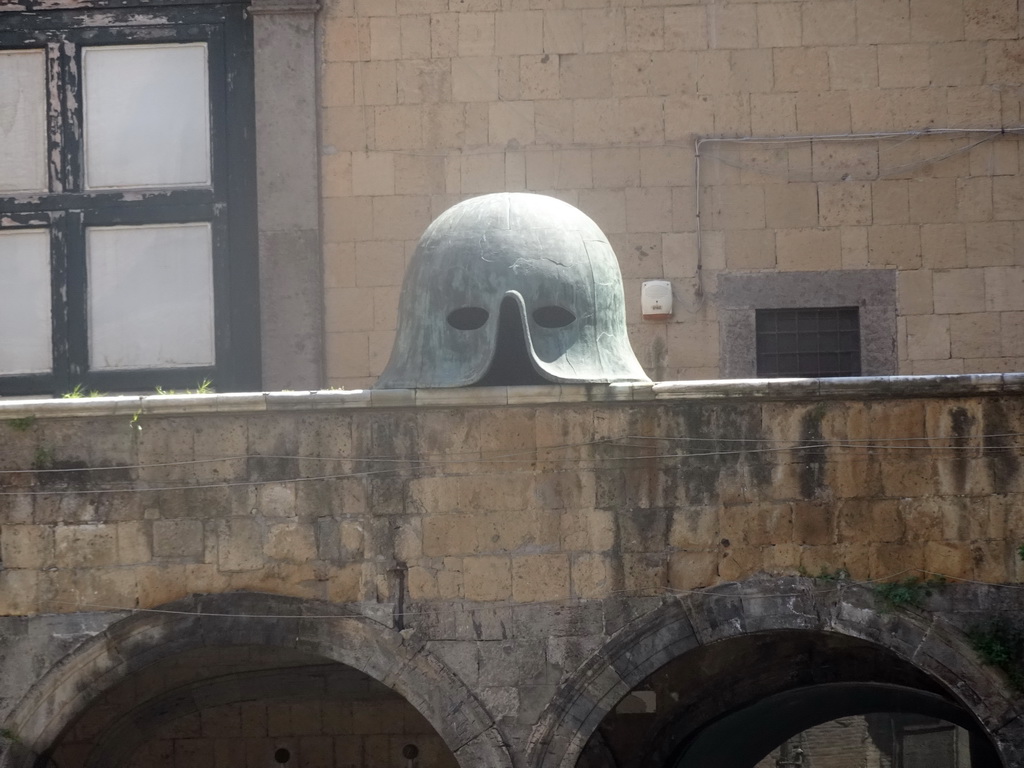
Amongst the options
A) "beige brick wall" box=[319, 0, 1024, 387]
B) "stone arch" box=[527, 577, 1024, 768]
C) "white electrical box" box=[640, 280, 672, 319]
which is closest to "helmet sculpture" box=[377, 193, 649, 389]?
"stone arch" box=[527, 577, 1024, 768]

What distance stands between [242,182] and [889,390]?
239 inches

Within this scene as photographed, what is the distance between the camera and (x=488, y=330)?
465 inches

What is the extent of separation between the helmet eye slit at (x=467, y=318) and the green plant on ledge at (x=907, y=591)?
289cm

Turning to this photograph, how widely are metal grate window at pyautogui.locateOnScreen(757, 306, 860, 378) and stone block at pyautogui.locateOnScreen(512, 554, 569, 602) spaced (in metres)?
3.83

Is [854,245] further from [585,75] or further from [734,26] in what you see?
[585,75]

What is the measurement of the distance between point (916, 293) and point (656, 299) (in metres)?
2.01

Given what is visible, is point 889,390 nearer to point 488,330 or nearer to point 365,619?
point 488,330

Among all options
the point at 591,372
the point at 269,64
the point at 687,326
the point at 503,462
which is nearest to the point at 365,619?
the point at 503,462

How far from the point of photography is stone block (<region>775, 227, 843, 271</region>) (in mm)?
15000

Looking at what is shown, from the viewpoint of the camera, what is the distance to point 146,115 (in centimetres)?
1567

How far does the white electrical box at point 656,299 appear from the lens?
1490cm

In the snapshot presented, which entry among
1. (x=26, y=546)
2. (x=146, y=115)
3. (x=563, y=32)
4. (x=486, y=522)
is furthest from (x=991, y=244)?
(x=26, y=546)

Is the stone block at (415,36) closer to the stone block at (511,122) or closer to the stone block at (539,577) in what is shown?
the stone block at (511,122)

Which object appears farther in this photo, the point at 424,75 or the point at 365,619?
the point at 424,75
